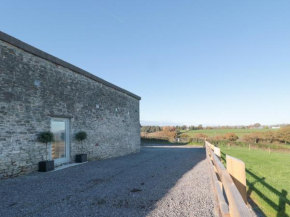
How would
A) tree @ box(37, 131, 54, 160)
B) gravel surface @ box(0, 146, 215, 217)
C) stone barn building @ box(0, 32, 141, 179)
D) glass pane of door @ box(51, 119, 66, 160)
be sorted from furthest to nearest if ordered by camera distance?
glass pane of door @ box(51, 119, 66, 160)
tree @ box(37, 131, 54, 160)
stone barn building @ box(0, 32, 141, 179)
gravel surface @ box(0, 146, 215, 217)

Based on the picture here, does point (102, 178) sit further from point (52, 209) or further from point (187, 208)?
point (187, 208)

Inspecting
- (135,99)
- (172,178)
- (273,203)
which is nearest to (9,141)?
(172,178)

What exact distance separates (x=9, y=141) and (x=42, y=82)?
2.17 m

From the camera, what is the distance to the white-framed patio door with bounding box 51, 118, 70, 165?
7146mm

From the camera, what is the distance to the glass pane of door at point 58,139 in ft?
23.4

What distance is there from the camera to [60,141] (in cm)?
751

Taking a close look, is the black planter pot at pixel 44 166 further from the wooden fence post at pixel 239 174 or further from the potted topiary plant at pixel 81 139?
the wooden fence post at pixel 239 174

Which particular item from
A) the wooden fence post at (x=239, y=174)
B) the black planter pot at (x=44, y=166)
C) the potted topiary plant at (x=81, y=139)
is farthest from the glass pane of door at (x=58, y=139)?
the wooden fence post at (x=239, y=174)

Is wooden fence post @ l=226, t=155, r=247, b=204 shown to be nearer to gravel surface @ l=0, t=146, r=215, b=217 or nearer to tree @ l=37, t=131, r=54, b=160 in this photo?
gravel surface @ l=0, t=146, r=215, b=217

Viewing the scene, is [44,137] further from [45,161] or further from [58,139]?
[58,139]

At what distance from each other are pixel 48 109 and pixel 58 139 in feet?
4.26

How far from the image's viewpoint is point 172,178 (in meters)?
5.38

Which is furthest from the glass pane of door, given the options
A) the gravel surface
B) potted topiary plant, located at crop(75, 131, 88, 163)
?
the gravel surface

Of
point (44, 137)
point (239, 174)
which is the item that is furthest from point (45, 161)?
point (239, 174)
